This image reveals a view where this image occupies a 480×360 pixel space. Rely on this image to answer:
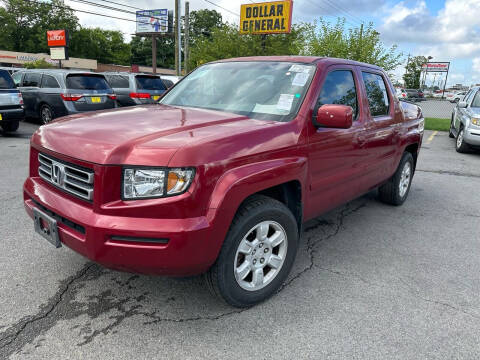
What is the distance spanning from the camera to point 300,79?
315cm

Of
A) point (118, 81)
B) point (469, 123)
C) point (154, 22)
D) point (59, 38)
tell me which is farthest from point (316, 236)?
point (154, 22)

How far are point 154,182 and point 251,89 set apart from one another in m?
1.50

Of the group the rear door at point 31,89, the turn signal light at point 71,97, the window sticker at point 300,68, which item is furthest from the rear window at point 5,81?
the window sticker at point 300,68

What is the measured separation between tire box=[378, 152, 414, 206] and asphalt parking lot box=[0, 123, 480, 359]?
37.9 inches

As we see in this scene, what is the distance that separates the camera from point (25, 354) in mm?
2166

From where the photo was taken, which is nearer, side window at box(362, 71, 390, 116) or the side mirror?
the side mirror

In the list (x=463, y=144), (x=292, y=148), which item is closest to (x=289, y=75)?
(x=292, y=148)

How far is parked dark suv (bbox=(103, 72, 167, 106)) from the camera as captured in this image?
489 inches

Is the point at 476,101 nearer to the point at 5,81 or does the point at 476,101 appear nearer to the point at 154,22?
the point at 5,81

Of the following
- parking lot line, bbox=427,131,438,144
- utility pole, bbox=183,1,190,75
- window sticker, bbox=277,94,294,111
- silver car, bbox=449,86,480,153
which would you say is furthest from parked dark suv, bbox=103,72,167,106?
utility pole, bbox=183,1,190,75

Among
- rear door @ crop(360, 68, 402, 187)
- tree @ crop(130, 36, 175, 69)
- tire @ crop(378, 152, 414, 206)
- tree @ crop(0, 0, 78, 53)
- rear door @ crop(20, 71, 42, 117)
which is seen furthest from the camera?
tree @ crop(130, 36, 175, 69)

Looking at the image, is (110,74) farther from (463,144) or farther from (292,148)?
(292,148)

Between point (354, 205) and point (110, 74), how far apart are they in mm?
Answer: 10859

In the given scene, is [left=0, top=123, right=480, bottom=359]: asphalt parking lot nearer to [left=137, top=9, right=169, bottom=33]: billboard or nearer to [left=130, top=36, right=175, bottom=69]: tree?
[left=137, top=9, right=169, bottom=33]: billboard
